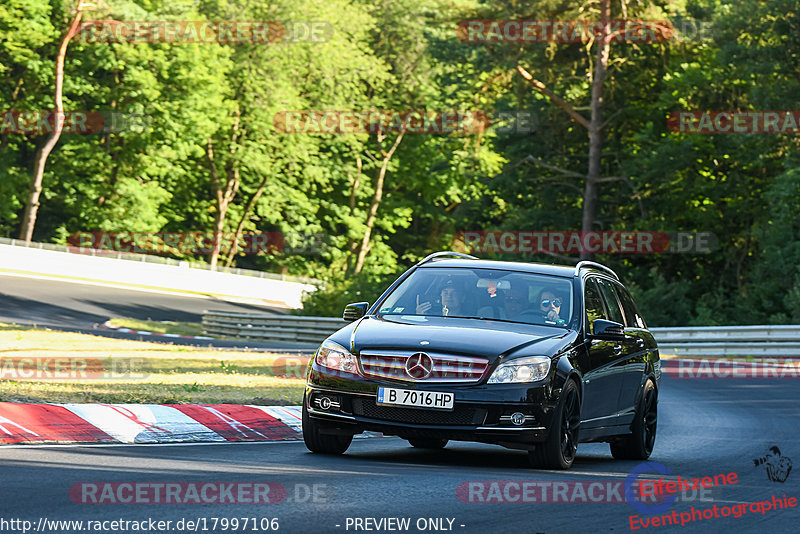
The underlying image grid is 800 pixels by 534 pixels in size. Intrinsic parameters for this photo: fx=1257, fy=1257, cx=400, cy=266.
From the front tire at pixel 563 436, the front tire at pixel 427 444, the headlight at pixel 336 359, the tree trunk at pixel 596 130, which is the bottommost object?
the front tire at pixel 427 444

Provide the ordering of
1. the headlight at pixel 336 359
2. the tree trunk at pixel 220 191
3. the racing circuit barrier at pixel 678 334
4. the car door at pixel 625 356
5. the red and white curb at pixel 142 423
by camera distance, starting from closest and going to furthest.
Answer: the headlight at pixel 336 359 → the red and white curb at pixel 142 423 → the car door at pixel 625 356 → the racing circuit barrier at pixel 678 334 → the tree trunk at pixel 220 191

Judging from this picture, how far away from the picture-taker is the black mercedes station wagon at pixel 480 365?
9117mm

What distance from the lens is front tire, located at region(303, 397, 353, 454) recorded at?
966 cm

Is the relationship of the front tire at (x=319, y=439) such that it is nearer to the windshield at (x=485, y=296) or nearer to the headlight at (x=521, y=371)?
the windshield at (x=485, y=296)

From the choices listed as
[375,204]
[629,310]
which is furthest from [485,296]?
[375,204]

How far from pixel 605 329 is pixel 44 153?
5303cm

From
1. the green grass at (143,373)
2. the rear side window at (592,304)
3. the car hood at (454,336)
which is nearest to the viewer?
the car hood at (454,336)

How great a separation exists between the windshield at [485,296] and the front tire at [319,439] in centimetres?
118

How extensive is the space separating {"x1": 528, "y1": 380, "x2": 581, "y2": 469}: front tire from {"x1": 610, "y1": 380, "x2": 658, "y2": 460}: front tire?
1.80 meters

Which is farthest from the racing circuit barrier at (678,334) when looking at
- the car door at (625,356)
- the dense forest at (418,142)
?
the car door at (625,356)

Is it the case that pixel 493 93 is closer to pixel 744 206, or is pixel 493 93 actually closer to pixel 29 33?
pixel 744 206

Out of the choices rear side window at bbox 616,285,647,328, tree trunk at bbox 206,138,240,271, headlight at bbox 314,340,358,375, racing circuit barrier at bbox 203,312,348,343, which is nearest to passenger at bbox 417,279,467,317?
headlight at bbox 314,340,358,375

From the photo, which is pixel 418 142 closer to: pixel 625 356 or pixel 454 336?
pixel 625 356

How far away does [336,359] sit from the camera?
9523 mm
